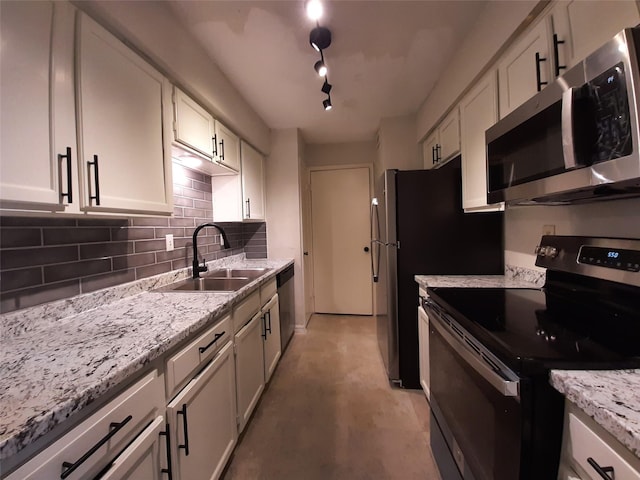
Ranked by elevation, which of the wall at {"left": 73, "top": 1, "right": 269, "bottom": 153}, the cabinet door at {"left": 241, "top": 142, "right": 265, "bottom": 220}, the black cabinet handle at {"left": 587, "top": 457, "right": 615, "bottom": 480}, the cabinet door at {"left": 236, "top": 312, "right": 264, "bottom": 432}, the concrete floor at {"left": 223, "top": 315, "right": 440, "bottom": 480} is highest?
the wall at {"left": 73, "top": 1, "right": 269, "bottom": 153}

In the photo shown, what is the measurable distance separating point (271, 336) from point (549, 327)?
1.81m

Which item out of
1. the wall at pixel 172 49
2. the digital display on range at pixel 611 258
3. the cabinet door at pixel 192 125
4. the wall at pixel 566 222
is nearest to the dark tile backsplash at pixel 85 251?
the cabinet door at pixel 192 125

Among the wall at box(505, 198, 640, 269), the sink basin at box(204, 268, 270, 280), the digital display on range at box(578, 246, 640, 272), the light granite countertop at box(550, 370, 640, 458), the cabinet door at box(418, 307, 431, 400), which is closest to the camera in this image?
the light granite countertop at box(550, 370, 640, 458)

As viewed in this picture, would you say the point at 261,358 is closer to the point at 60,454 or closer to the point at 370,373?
the point at 370,373

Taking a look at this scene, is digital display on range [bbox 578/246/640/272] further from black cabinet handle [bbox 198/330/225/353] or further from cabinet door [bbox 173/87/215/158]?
cabinet door [bbox 173/87/215/158]

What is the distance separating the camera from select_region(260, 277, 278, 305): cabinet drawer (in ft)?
6.42

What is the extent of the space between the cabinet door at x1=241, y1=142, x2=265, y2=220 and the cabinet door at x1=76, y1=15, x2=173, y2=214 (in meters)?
1.12

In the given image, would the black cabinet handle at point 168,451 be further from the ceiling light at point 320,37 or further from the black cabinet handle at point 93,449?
the ceiling light at point 320,37

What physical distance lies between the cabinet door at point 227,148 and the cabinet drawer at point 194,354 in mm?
1291

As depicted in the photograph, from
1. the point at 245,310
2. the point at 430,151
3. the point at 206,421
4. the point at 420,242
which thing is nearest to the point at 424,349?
the point at 420,242

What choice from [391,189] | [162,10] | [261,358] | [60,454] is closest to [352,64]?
[391,189]

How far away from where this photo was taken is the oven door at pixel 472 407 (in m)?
0.71

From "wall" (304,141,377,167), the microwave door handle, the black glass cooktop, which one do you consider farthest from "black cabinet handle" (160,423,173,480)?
"wall" (304,141,377,167)

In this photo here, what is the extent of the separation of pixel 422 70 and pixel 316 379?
263 centimetres
